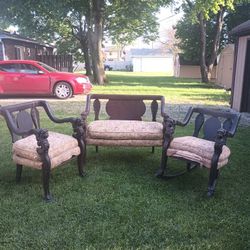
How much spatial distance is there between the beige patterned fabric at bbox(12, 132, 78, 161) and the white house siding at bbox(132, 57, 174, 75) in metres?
54.5

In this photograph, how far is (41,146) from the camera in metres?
3.72

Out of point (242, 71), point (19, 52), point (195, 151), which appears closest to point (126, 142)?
point (195, 151)

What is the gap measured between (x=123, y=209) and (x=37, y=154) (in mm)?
1146

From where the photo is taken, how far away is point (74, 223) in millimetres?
3283

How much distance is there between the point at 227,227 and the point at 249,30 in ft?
23.7

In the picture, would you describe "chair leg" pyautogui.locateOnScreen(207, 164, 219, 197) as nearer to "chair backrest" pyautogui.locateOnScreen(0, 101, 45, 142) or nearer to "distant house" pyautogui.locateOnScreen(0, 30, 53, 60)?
"chair backrest" pyautogui.locateOnScreen(0, 101, 45, 142)

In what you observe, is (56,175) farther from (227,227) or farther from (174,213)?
(227,227)

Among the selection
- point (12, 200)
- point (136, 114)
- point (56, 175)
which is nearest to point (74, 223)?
point (12, 200)

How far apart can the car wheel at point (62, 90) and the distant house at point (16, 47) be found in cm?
759

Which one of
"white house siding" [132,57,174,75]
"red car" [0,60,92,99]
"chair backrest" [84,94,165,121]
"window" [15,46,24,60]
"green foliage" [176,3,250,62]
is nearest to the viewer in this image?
"chair backrest" [84,94,165,121]

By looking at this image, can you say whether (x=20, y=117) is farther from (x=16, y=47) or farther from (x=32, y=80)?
(x=16, y=47)

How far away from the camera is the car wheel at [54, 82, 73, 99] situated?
12.4 metres

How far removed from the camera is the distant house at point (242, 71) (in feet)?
32.0

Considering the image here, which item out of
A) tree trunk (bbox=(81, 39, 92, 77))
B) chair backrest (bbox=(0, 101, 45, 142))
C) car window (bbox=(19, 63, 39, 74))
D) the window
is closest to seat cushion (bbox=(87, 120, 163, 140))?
chair backrest (bbox=(0, 101, 45, 142))
